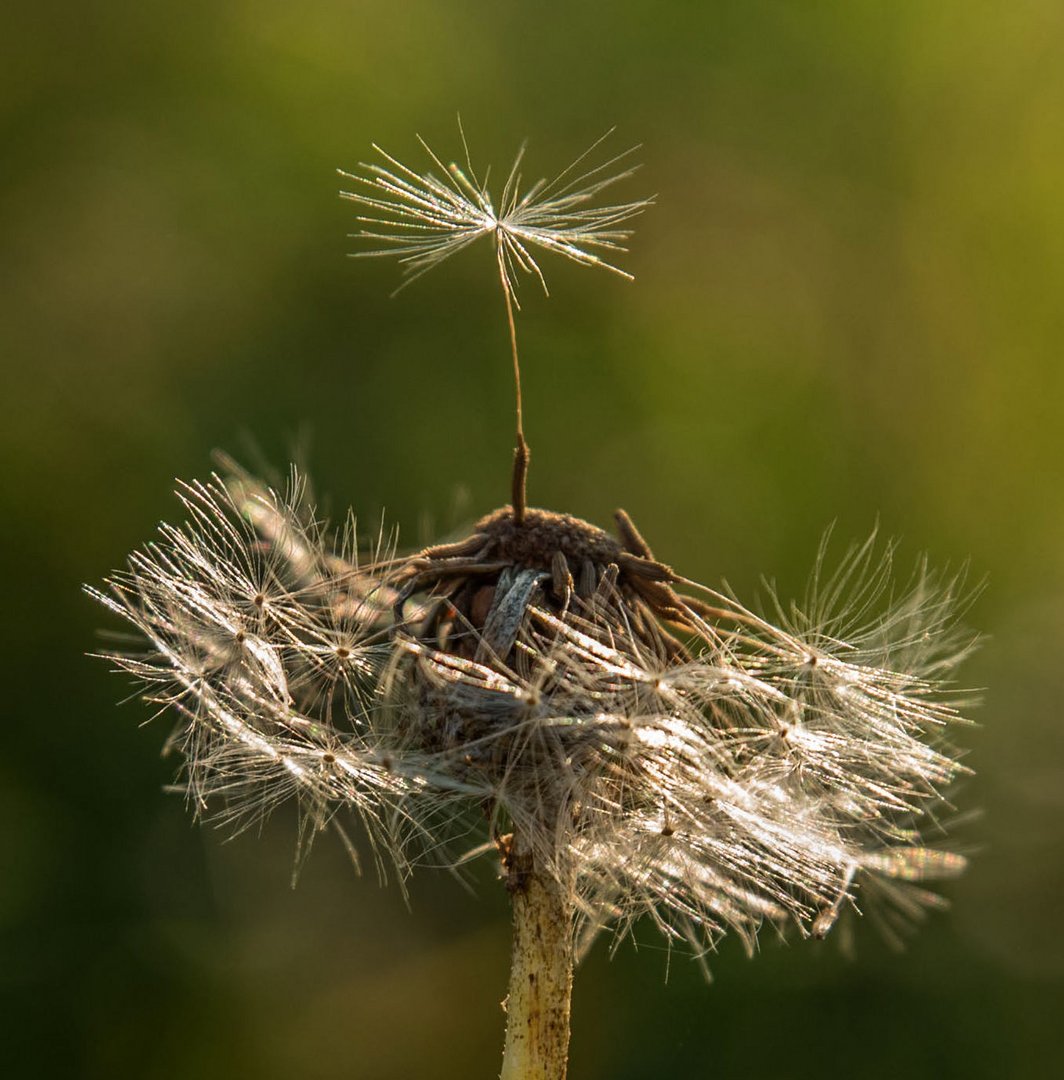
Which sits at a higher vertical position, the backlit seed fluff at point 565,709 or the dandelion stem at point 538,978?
the backlit seed fluff at point 565,709

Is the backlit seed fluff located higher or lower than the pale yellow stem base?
higher

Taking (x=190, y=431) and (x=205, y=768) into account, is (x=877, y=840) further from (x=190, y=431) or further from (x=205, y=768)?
(x=190, y=431)

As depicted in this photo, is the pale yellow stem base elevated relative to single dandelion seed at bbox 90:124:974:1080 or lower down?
lower down

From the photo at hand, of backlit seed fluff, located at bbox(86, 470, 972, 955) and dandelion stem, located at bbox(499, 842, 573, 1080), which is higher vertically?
backlit seed fluff, located at bbox(86, 470, 972, 955)

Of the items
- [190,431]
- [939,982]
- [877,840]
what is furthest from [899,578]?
[877,840]

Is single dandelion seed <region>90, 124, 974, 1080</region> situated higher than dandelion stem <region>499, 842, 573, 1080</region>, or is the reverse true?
single dandelion seed <region>90, 124, 974, 1080</region>

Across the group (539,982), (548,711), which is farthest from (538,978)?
(548,711)
